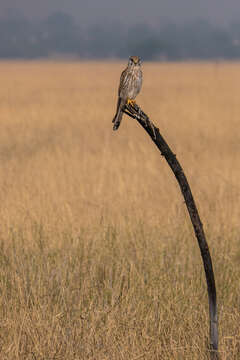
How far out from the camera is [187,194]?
372 cm

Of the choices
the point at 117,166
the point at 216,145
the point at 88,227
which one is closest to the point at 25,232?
the point at 88,227

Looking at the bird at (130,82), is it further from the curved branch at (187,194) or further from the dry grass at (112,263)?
the dry grass at (112,263)

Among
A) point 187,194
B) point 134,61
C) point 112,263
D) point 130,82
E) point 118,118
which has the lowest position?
point 112,263

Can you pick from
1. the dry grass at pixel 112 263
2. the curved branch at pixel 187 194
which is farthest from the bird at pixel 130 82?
the dry grass at pixel 112 263

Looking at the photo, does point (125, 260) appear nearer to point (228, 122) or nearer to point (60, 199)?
point (60, 199)

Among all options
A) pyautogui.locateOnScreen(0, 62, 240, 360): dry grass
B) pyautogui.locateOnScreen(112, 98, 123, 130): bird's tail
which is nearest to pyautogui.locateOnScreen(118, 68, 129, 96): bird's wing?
pyautogui.locateOnScreen(112, 98, 123, 130): bird's tail

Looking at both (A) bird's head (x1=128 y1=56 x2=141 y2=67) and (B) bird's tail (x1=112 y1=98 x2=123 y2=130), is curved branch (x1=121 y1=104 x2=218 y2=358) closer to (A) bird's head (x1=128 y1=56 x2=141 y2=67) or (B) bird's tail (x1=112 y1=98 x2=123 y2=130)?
(B) bird's tail (x1=112 y1=98 x2=123 y2=130)

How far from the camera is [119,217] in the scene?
7410mm

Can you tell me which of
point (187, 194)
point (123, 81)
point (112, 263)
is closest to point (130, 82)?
point (123, 81)

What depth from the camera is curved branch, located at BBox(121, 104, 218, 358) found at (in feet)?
12.1

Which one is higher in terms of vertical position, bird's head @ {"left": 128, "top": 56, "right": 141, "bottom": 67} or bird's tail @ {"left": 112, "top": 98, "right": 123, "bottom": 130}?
bird's head @ {"left": 128, "top": 56, "right": 141, "bottom": 67}

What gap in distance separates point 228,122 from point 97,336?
51.5 feet

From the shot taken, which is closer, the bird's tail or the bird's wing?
the bird's tail

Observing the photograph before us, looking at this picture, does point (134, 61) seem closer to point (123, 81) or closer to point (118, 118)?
point (123, 81)
